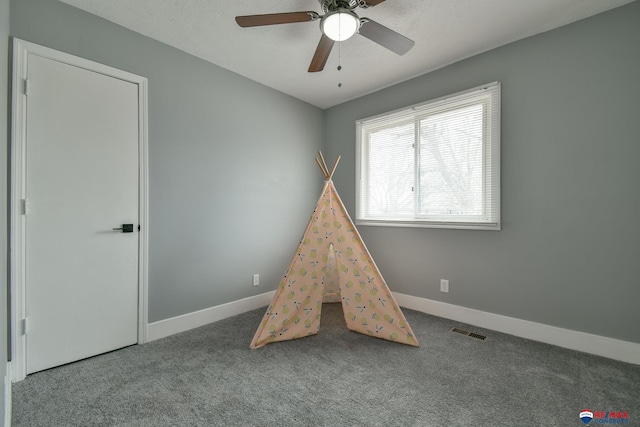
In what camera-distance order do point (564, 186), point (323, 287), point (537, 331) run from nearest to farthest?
point (564, 186)
point (537, 331)
point (323, 287)

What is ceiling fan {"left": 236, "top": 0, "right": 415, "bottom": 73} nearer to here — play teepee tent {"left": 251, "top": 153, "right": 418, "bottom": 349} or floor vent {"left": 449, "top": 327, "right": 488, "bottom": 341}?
play teepee tent {"left": 251, "top": 153, "right": 418, "bottom": 349}

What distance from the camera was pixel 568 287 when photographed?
2.26 meters

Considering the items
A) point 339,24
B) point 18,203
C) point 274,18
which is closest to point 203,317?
point 18,203

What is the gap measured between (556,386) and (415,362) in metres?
0.83

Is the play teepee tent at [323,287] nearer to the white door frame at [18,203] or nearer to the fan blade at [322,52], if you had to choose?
the fan blade at [322,52]

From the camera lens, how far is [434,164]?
2992mm

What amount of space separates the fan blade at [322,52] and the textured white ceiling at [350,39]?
12.2 inches

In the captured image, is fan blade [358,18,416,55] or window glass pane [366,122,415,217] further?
window glass pane [366,122,415,217]

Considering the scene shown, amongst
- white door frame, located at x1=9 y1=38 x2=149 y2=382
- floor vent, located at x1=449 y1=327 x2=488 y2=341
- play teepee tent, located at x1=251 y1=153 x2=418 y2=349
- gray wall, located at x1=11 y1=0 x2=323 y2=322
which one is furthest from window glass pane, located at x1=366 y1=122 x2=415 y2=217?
white door frame, located at x1=9 y1=38 x2=149 y2=382

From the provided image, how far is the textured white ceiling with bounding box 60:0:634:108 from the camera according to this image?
6.70ft

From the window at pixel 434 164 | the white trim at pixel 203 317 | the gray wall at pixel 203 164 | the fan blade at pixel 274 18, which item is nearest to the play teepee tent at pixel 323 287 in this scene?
the white trim at pixel 203 317

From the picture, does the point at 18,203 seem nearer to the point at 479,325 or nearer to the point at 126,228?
the point at 126,228

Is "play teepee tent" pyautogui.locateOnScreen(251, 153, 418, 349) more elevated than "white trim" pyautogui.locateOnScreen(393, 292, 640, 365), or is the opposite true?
"play teepee tent" pyautogui.locateOnScreen(251, 153, 418, 349)

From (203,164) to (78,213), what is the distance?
41.7 inches
